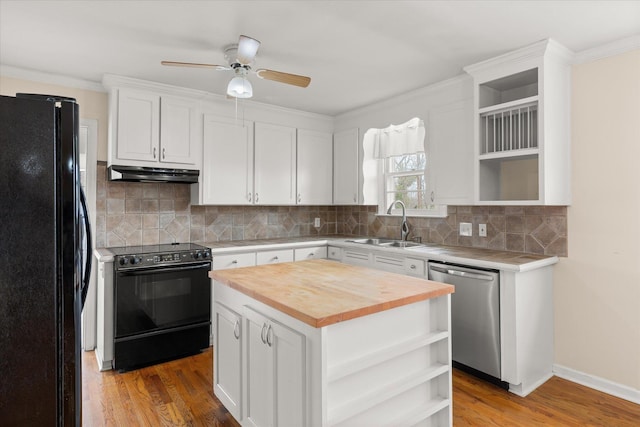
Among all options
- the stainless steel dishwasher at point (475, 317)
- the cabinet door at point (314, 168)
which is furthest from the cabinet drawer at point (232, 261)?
the stainless steel dishwasher at point (475, 317)

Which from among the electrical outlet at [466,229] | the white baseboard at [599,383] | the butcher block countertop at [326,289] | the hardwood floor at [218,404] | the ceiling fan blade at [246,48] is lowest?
the hardwood floor at [218,404]

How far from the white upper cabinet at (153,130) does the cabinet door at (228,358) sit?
1728mm

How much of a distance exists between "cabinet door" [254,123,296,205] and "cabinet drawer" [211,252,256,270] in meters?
0.71

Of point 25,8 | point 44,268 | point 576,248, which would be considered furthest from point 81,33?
point 576,248

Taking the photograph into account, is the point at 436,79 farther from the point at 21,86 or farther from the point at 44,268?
the point at 21,86

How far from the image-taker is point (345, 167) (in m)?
4.42

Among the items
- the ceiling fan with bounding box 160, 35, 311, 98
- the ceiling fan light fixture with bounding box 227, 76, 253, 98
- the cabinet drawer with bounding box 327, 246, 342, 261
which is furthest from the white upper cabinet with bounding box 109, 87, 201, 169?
the cabinet drawer with bounding box 327, 246, 342, 261

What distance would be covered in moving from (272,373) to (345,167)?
307 cm

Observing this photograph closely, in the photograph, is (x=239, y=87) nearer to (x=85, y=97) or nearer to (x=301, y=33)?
(x=301, y=33)

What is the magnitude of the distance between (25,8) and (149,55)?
2.48 feet

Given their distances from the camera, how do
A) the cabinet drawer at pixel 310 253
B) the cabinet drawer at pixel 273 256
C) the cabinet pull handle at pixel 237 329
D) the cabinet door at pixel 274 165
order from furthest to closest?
the cabinet door at pixel 274 165 < the cabinet drawer at pixel 310 253 < the cabinet drawer at pixel 273 256 < the cabinet pull handle at pixel 237 329

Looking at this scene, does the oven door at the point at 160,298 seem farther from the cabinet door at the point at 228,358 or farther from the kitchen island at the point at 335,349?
the kitchen island at the point at 335,349

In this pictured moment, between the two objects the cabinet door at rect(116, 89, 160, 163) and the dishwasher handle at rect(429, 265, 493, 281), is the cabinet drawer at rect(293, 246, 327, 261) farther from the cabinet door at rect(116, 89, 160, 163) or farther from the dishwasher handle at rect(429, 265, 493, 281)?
the cabinet door at rect(116, 89, 160, 163)

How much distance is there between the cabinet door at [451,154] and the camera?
3145 millimetres
